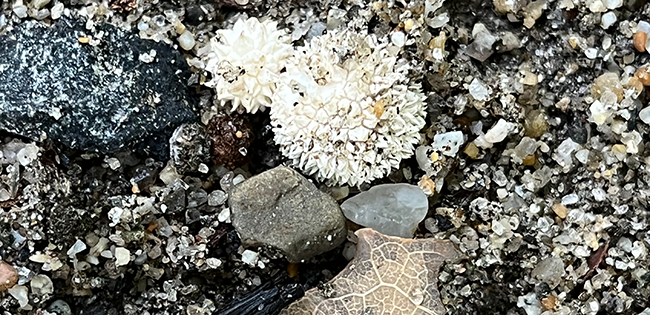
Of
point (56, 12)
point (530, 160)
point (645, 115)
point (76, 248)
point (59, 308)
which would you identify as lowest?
point (59, 308)

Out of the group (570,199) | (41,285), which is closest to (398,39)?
(570,199)

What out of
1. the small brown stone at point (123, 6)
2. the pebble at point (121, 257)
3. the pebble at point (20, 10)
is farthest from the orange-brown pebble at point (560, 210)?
the pebble at point (20, 10)

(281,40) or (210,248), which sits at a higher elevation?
(281,40)

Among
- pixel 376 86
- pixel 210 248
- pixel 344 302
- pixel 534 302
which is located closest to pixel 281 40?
pixel 376 86

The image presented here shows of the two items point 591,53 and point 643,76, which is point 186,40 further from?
point 643,76

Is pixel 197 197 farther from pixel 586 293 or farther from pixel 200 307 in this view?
pixel 586 293

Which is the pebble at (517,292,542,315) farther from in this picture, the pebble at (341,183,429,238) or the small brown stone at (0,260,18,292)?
the small brown stone at (0,260,18,292)

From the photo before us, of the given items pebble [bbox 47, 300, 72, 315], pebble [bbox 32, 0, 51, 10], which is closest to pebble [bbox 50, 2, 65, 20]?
pebble [bbox 32, 0, 51, 10]
